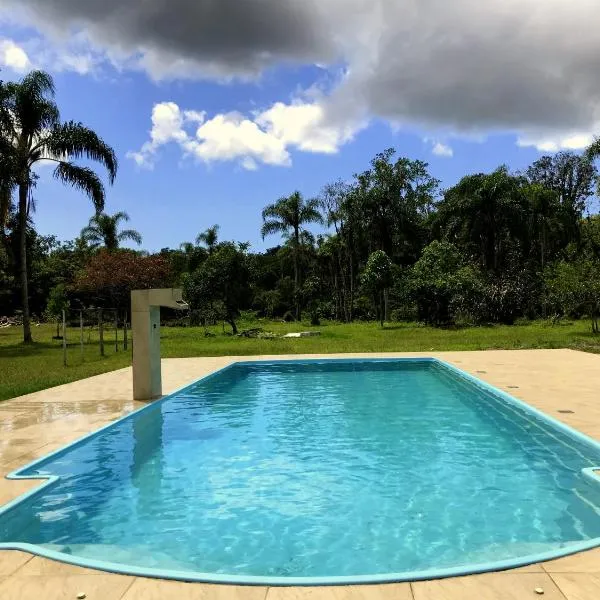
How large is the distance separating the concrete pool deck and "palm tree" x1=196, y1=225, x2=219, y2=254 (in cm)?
2744

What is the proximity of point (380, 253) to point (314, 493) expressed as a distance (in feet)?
82.3

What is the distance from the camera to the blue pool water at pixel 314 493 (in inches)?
165

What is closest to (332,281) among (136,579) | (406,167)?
(406,167)

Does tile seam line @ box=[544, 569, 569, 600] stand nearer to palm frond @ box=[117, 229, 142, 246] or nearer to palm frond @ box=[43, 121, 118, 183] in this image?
palm frond @ box=[43, 121, 118, 183]

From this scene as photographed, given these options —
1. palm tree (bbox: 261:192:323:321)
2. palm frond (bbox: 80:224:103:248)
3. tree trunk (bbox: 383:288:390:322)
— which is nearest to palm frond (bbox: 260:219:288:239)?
palm tree (bbox: 261:192:323:321)

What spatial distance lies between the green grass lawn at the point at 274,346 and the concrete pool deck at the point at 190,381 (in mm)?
1151

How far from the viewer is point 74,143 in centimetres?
2138

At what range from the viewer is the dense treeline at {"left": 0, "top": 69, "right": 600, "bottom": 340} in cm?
2419

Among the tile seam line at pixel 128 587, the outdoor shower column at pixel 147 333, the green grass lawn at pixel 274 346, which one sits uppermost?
the outdoor shower column at pixel 147 333

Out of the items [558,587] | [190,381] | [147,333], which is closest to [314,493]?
[558,587]

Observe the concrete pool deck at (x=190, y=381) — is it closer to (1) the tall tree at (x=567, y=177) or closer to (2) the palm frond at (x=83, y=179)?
(2) the palm frond at (x=83, y=179)

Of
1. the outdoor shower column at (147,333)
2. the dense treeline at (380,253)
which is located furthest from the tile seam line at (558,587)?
the dense treeline at (380,253)

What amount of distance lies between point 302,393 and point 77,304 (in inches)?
1212

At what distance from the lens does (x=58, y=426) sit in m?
7.50
